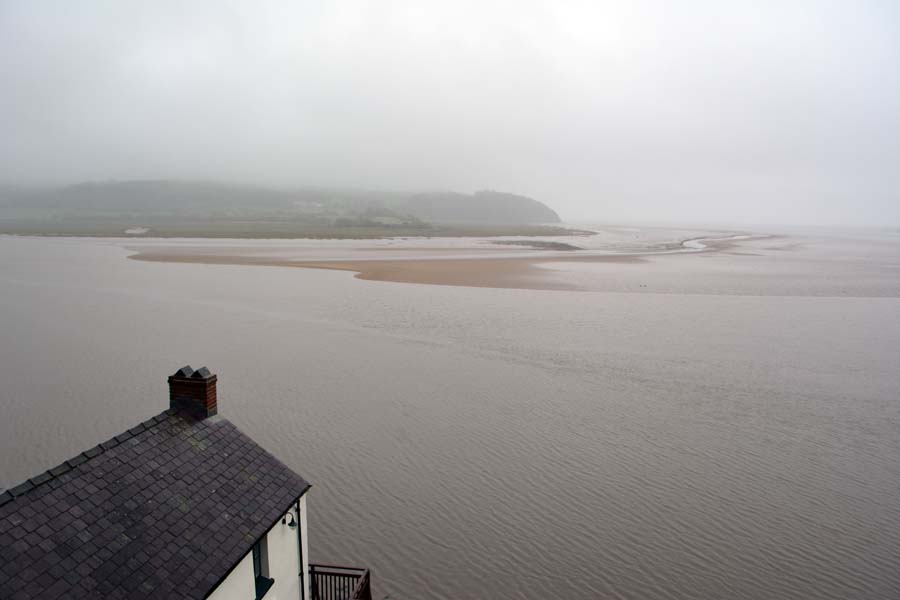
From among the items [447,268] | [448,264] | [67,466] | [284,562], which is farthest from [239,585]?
[448,264]

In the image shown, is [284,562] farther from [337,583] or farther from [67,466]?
[67,466]

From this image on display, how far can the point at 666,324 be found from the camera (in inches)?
1151

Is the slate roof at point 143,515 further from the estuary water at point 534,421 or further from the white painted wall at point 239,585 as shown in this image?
the estuary water at point 534,421

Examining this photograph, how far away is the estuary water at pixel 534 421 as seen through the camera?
1054 cm

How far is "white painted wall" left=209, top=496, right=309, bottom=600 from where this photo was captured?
6.71m

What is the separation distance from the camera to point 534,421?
16625mm

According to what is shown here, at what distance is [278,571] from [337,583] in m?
1.85

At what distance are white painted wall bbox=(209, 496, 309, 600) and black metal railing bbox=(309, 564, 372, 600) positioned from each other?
0.19 meters

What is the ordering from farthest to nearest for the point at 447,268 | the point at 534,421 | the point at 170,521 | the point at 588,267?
the point at 588,267
the point at 447,268
the point at 534,421
the point at 170,521

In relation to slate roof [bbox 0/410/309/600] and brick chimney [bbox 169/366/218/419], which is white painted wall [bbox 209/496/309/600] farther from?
brick chimney [bbox 169/366/218/419]

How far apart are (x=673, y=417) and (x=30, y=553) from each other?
16.1 m

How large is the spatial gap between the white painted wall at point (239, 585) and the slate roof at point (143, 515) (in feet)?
1.02

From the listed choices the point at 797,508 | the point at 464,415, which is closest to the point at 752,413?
the point at 797,508

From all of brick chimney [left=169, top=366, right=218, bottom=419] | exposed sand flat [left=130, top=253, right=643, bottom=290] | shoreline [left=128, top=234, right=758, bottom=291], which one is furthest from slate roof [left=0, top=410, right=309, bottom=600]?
exposed sand flat [left=130, top=253, right=643, bottom=290]
